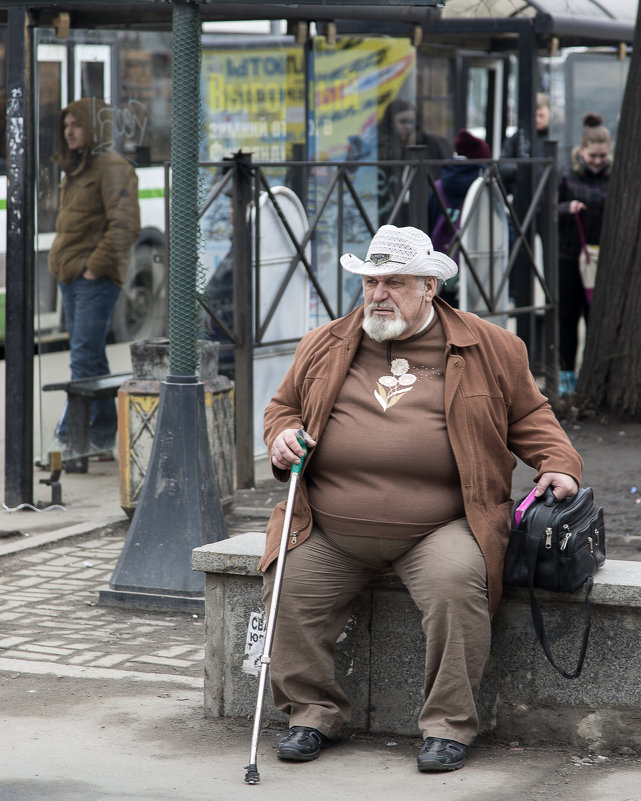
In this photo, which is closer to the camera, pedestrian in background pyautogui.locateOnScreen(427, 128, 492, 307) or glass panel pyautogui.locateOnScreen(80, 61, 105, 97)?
glass panel pyautogui.locateOnScreen(80, 61, 105, 97)

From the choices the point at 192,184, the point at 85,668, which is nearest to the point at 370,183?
the point at 192,184

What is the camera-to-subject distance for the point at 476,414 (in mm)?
4090

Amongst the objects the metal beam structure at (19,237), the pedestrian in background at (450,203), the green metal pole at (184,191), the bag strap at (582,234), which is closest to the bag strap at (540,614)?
the green metal pole at (184,191)

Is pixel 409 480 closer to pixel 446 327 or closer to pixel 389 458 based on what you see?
pixel 389 458

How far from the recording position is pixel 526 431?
4223 mm

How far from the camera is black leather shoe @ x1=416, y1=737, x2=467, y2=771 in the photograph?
391 cm

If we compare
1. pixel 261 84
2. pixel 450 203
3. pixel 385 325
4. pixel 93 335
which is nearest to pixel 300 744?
pixel 385 325

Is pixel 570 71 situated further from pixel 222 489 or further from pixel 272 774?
pixel 272 774

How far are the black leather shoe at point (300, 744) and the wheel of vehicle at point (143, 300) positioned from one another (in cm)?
488

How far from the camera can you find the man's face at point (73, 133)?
8.05 m

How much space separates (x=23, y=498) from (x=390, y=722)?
3.62 m

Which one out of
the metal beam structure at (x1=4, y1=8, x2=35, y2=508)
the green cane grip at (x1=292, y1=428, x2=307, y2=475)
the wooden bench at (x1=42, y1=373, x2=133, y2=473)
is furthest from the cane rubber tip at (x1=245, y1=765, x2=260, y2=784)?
the wooden bench at (x1=42, y1=373, x2=133, y2=473)

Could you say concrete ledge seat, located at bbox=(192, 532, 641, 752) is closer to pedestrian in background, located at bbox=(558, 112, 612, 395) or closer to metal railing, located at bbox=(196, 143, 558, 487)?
metal railing, located at bbox=(196, 143, 558, 487)

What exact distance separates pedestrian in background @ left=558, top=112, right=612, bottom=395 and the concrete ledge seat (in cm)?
620
